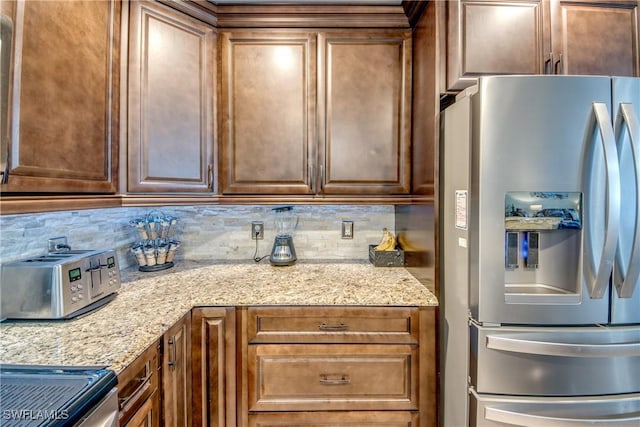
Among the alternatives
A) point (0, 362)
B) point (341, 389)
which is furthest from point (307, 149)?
point (0, 362)

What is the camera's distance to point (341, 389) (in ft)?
4.38

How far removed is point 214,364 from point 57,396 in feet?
2.24

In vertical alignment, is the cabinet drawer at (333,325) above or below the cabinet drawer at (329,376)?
above

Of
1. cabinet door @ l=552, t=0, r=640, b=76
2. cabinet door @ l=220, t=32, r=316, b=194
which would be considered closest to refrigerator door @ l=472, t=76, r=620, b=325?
cabinet door @ l=552, t=0, r=640, b=76

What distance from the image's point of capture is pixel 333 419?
1328 mm

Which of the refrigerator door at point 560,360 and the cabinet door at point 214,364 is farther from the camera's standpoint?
the cabinet door at point 214,364

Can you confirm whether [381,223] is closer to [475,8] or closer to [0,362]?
[475,8]

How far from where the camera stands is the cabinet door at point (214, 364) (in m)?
1.30

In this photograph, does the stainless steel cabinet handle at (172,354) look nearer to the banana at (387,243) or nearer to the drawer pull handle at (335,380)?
the drawer pull handle at (335,380)

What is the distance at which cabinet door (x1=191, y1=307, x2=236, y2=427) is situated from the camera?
1.30 m

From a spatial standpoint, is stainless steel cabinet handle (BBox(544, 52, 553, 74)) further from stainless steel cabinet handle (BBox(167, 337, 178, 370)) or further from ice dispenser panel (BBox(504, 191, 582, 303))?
stainless steel cabinet handle (BBox(167, 337, 178, 370))

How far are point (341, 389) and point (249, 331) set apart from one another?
49 centimetres

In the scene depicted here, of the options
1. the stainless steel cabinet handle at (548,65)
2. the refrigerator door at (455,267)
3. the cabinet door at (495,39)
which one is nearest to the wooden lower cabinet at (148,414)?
the refrigerator door at (455,267)

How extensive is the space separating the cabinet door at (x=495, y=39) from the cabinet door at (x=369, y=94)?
0.34 meters
